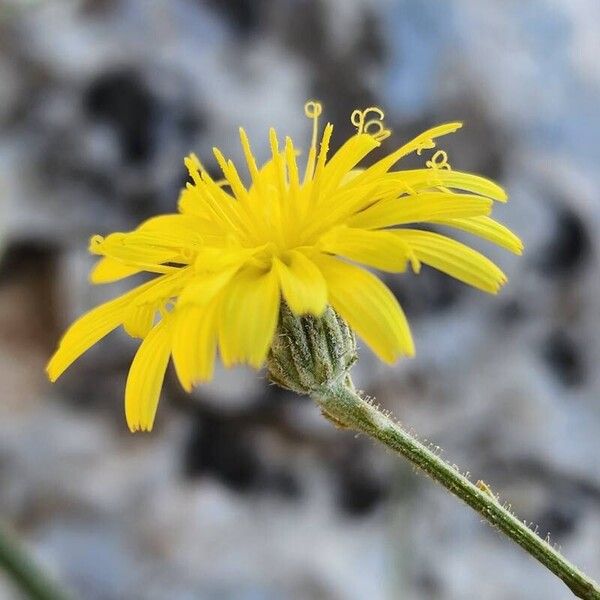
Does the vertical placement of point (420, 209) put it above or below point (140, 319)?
above

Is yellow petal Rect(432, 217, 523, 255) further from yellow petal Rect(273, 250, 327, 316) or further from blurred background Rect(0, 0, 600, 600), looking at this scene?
blurred background Rect(0, 0, 600, 600)

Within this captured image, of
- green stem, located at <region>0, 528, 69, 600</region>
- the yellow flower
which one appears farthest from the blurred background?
the yellow flower

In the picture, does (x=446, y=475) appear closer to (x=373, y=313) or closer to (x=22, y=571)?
(x=373, y=313)

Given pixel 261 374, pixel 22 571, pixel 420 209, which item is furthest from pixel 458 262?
pixel 261 374

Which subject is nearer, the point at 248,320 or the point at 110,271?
the point at 248,320

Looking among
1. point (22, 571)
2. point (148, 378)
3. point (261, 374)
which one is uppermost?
point (261, 374)

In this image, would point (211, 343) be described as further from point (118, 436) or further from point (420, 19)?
point (420, 19)

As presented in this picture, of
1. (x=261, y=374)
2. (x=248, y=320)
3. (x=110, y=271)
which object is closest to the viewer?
(x=248, y=320)

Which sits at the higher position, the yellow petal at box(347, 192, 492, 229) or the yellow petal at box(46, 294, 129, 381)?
the yellow petal at box(347, 192, 492, 229)
